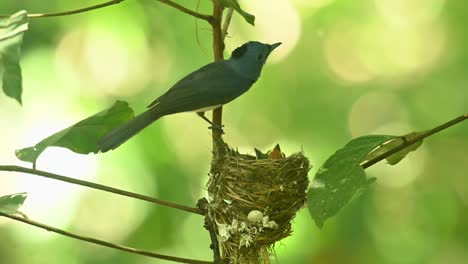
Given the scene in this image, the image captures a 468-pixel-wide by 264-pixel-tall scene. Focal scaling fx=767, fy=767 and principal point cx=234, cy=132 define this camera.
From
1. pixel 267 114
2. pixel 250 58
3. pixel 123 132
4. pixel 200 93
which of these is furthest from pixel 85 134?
pixel 267 114

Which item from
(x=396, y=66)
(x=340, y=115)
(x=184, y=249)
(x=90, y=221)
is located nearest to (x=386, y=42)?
(x=396, y=66)

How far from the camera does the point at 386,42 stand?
2021 mm

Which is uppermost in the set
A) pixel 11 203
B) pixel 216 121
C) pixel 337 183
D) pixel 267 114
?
pixel 267 114

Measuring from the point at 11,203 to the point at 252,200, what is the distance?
1.13ft

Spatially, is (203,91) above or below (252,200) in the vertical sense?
above

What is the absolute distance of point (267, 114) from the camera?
196 cm

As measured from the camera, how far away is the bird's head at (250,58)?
108 centimetres

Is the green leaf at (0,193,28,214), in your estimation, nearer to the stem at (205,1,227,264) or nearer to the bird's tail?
the bird's tail

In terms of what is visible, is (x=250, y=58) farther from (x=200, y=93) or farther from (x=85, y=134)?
(x=85, y=134)

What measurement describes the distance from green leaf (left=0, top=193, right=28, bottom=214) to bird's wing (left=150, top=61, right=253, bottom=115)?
8.6 inches

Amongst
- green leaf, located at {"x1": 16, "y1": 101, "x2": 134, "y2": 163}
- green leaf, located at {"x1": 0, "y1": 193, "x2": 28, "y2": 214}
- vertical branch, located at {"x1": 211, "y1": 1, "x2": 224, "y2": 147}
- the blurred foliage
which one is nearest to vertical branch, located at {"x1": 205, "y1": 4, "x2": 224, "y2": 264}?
vertical branch, located at {"x1": 211, "y1": 1, "x2": 224, "y2": 147}

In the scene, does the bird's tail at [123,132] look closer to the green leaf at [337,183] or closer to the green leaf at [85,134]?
the green leaf at [85,134]

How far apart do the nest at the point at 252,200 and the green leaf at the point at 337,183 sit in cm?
24

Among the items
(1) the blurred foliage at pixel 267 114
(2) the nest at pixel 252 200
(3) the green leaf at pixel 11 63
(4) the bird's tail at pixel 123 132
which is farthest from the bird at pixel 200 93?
(1) the blurred foliage at pixel 267 114
